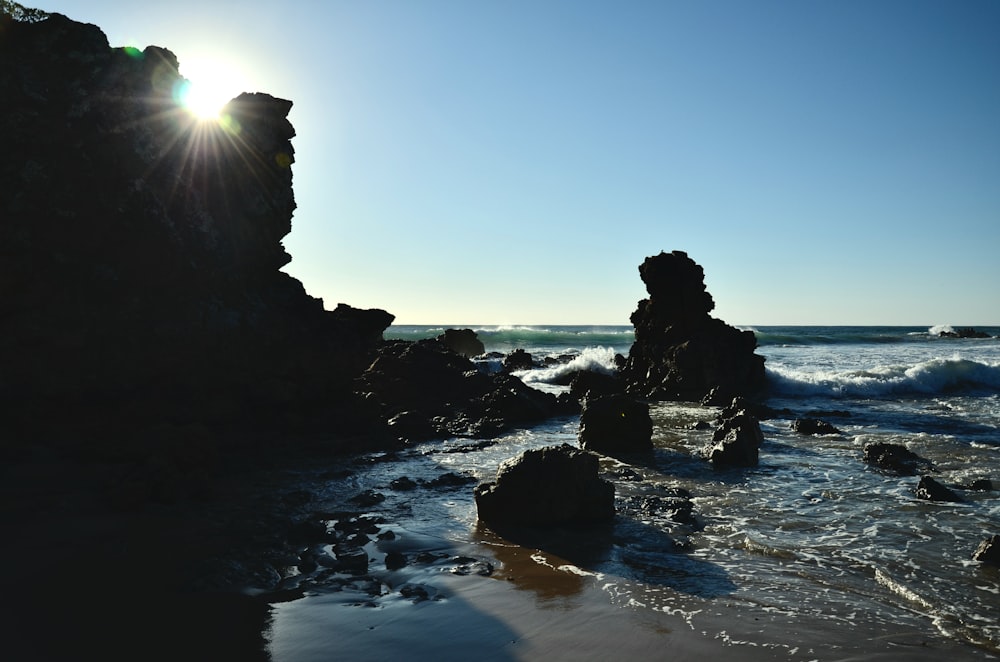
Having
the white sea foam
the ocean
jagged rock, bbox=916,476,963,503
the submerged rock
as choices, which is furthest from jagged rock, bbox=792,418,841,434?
the submerged rock

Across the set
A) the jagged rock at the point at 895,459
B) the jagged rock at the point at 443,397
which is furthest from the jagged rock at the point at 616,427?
the jagged rock at the point at 895,459

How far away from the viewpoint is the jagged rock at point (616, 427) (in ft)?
47.2

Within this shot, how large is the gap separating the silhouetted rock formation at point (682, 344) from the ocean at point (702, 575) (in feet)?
43.8

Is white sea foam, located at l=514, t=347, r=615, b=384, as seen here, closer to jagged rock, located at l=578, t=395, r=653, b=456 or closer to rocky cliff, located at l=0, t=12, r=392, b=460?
rocky cliff, located at l=0, t=12, r=392, b=460

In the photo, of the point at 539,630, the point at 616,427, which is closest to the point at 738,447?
the point at 616,427

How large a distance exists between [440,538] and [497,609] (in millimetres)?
2347

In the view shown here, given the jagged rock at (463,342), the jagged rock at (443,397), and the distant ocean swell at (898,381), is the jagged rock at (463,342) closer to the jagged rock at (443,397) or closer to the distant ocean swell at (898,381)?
the jagged rock at (443,397)

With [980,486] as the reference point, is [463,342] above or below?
above

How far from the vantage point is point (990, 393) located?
85.1 ft

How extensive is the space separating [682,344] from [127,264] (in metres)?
22.0

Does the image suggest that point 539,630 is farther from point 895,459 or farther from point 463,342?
point 463,342

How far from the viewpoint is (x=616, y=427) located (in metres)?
14.4

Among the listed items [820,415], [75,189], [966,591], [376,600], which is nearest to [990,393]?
[820,415]

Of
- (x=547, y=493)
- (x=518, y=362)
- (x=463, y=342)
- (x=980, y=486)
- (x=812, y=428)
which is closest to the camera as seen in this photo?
(x=547, y=493)
